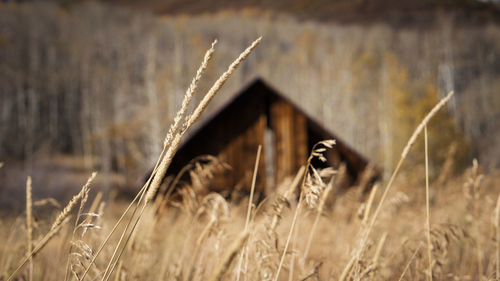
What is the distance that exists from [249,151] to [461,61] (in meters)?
37.2

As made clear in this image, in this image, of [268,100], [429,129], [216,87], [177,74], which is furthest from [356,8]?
[216,87]

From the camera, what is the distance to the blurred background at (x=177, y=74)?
102 ft

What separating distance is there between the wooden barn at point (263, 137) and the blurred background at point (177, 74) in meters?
14.2

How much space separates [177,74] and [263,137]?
19.3 meters

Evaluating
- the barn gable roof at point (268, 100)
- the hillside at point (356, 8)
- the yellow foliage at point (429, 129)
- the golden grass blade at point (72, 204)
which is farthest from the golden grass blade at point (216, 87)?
the hillside at point (356, 8)

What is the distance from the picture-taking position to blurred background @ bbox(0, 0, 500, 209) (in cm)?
3103

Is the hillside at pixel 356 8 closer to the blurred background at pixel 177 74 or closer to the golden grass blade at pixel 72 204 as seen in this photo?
the blurred background at pixel 177 74

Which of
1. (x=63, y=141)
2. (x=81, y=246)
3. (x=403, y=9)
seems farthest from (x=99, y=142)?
(x=403, y=9)

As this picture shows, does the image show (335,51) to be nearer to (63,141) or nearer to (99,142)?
(99,142)

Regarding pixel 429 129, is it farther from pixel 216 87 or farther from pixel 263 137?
pixel 216 87

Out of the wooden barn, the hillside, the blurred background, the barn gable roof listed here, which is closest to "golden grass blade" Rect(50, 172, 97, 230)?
the wooden barn

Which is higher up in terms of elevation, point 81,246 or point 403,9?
point 403,9

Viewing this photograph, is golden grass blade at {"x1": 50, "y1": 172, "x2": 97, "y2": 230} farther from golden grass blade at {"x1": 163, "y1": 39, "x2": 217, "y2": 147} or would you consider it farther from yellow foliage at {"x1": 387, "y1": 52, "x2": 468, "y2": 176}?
yellow foliage at {"x1": 387, "y1": 52, "x2": 468, "y2": 176}

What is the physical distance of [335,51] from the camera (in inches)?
1591
